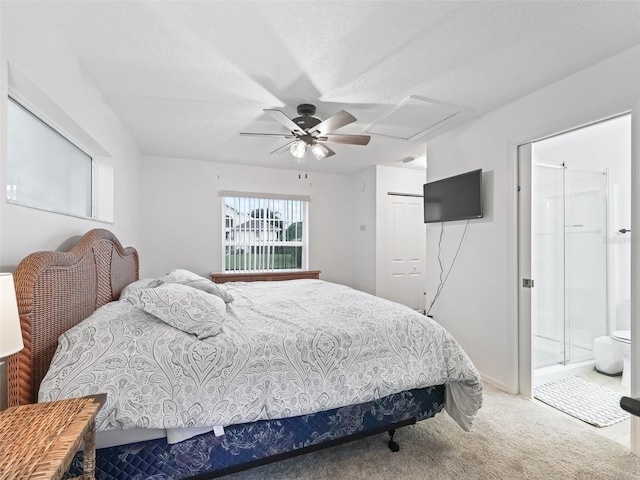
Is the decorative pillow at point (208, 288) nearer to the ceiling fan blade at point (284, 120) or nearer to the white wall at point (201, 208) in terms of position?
the ceiling fan blade at point (284, 120)

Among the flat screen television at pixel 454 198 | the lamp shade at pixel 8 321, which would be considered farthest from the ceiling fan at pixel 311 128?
the lamp shade at pixel 8 321

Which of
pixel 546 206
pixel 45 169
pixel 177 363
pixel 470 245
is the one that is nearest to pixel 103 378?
pixel 177 363

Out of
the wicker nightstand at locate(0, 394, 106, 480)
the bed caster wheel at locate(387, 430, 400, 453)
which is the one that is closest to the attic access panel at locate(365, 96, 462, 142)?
the bed caster wheel at locate(387, 430, 400, 453)

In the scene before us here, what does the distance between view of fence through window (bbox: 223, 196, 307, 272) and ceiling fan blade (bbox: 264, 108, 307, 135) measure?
7.81 ft

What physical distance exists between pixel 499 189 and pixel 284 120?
202 centimetres

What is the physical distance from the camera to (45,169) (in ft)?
5.71

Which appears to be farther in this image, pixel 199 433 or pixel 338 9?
pixel 338 9

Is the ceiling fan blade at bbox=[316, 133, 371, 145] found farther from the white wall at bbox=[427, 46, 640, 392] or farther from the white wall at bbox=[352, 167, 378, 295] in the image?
the white wall at bbox=[352, 167, 378, 295]

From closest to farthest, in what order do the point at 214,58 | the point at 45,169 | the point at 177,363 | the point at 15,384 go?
the point at 15,384 → the point at 177,363 → the point at 45,169 → the point at 214,58

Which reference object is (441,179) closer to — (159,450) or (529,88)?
(529,88)

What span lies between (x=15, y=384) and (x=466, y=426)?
7.43 feet

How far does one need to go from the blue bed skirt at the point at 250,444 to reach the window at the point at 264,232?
329 centimetres

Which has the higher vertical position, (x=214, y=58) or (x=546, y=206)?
(x=214, y=58)

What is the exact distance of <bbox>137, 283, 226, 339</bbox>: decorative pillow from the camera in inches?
60.4
